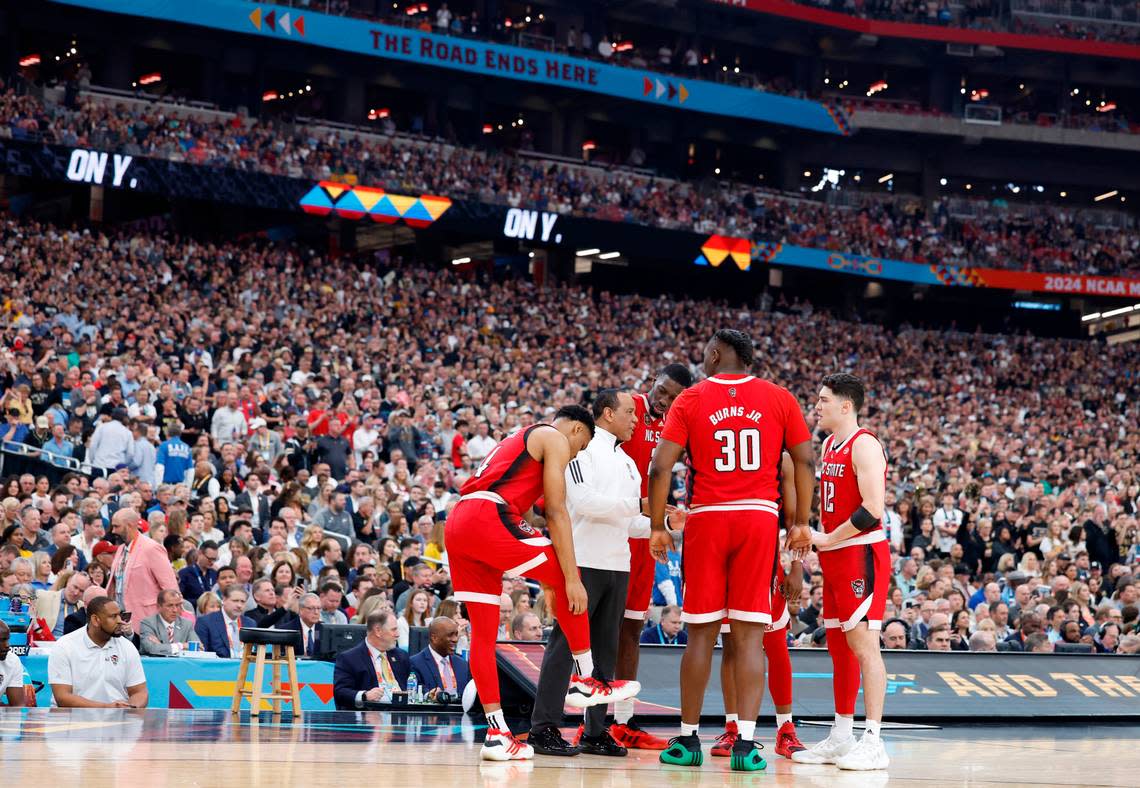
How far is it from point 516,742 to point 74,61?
34.3 metres

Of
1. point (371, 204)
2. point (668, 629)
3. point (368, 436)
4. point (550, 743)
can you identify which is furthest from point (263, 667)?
point (371, 204)

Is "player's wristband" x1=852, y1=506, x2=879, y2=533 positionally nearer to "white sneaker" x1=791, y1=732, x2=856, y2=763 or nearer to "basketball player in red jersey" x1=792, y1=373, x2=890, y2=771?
"basketball player in red jersey" x1=792, y1=373, x2=890, y2=771

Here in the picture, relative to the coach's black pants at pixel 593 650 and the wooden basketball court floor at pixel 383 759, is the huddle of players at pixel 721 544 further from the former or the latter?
the wooden basketball court floor at pixel 383 759

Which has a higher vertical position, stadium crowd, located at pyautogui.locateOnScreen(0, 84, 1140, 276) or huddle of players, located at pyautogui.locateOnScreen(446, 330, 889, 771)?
stadium crowd, located at pyautogui.locateOnScreen(0, 84, 1140, 276)

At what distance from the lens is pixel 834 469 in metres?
7.62

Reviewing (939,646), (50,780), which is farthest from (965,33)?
(50,780)

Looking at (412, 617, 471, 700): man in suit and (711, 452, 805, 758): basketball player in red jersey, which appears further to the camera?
(412, 617, 471, 700): man in suit

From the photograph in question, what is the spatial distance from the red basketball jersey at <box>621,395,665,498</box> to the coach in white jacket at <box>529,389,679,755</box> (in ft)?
2.22

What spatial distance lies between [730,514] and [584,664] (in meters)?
1.10

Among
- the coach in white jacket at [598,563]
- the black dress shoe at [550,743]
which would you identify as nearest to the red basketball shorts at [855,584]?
the coach in white jacket at [598,563]

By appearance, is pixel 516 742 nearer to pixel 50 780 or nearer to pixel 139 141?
pixel 50 780

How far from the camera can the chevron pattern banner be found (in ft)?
109

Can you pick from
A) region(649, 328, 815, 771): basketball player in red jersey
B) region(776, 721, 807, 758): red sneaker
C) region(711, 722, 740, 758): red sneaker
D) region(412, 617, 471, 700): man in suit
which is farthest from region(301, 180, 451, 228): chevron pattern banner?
region(711, 722, 740, 758): red sneaker

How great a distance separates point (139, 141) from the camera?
102 feet
